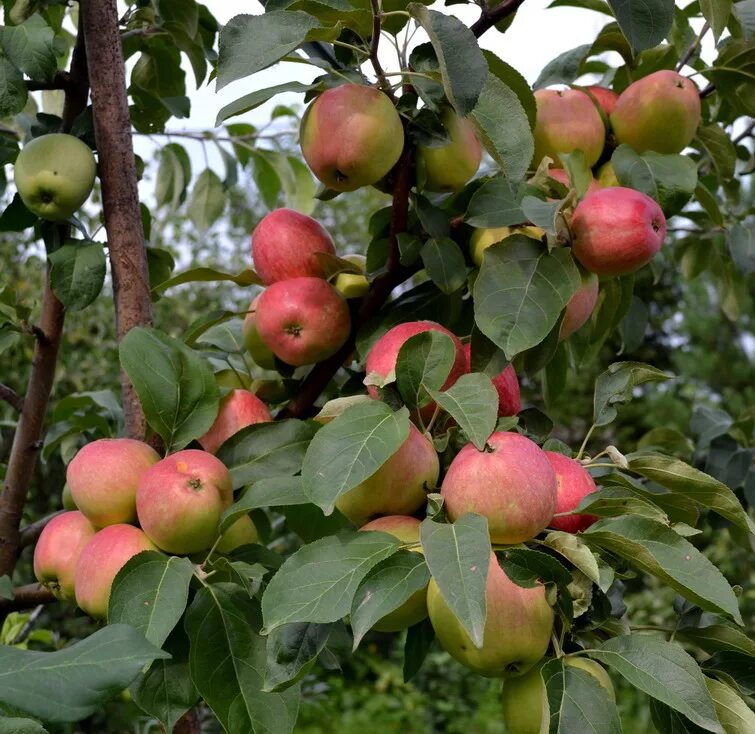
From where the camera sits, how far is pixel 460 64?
0.60 metres

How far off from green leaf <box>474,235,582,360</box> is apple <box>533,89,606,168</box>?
0.15m

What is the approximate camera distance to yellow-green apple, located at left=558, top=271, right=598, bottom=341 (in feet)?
2.51

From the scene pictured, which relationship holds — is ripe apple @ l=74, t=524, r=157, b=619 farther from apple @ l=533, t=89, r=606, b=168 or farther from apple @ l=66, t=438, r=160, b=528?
apple @ l=533, t=89, r=606, b=168

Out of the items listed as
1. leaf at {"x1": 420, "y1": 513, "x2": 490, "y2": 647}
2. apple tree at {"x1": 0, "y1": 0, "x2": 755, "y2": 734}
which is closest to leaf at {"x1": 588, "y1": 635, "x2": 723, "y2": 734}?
apple tree at {"x1": 0, "y1": 0, "x2": 755, "y2": 734}

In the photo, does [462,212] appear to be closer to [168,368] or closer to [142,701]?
[168,368]

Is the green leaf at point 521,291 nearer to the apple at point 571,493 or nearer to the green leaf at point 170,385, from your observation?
the apple at point 571,493

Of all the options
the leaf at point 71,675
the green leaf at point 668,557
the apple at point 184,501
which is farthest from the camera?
the apple at point 184,501

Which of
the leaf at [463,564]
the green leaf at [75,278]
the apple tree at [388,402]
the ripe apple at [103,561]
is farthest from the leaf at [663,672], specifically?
the green leaf at [75,278]

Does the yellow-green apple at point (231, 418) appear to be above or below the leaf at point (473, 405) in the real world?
below

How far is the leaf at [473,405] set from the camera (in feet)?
1.89

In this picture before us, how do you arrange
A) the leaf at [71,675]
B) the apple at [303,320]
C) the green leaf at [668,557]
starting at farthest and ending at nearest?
the apple at [303,320] → the green leaf at [668,557] → the leaf at [71,675]

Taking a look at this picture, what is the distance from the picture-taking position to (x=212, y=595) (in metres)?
0.66

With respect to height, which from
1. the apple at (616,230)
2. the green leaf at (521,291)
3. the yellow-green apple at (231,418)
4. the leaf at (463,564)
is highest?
the apple at (616,230)

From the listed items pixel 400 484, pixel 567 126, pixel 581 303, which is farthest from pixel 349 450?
pixel 567 126
